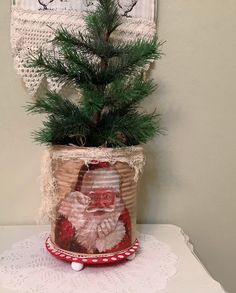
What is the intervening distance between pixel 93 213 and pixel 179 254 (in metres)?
0.23

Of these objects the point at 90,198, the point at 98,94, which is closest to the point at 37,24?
the point at 98,94

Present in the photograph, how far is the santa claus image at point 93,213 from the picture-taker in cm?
70

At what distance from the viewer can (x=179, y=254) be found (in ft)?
2.60

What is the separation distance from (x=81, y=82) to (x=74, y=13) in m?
0.24

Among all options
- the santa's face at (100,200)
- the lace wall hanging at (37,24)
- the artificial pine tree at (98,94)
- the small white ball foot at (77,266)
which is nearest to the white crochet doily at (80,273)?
the small white ball foot at (77,266)

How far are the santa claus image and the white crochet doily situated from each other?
4 centimetres

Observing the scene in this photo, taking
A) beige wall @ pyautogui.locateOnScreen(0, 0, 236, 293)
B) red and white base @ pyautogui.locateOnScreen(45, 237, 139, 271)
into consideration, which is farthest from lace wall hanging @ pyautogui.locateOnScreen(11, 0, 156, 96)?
red and white base @ pyautogui.locateOnScreen(45, 237, 139, 271)

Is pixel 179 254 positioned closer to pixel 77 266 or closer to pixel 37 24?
pixel 77 266

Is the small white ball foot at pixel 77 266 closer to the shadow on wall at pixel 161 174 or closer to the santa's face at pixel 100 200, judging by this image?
the santa's face at pixel 100 200

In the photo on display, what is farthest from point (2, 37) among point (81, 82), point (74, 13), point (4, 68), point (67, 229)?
point (67, 229)

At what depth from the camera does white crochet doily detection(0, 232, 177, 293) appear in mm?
652

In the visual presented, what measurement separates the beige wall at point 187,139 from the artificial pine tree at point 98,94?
0.21 metres

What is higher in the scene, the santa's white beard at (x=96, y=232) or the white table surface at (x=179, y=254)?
the santa's white beard at (x=96, y=232)

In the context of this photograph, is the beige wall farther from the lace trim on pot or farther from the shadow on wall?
the lace trim on pot
